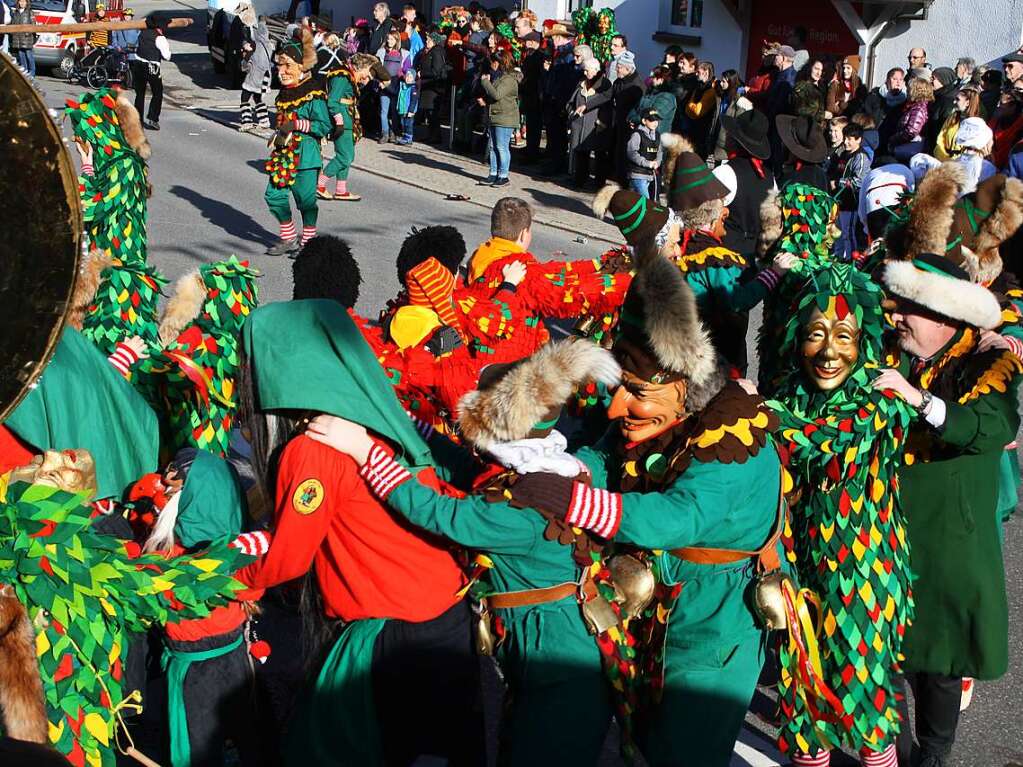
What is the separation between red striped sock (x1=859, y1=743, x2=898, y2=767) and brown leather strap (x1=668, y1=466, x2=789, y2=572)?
2.80ft

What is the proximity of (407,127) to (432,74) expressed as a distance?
2.86 ft

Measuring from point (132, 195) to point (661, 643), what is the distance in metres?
3.74

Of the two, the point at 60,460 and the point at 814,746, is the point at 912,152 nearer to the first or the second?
the point at 814,746

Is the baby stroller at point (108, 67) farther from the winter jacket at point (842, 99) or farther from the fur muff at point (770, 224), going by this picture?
the fur muff at point (770, 224)

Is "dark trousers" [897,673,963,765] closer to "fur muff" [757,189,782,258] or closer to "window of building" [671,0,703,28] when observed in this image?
"fur muff" [757,189,782,258]

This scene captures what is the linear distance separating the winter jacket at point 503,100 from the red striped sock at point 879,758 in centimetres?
1253

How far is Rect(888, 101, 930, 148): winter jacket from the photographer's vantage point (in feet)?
41.5

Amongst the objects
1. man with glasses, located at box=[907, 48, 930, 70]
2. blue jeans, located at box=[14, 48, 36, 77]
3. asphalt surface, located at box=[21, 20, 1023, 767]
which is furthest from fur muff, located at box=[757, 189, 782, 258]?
blue jeans, located at box=[14, 48, 36, 77]

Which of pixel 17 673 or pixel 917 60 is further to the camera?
pixel 917 60

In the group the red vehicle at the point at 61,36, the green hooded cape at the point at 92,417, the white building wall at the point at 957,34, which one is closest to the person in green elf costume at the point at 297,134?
the green hooded cape at the point at 92,417

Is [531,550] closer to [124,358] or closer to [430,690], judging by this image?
[430,690]

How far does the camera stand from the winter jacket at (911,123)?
12.6 m

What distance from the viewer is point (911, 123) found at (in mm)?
12680

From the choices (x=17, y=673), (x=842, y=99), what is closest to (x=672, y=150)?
(x=17, y=673)
